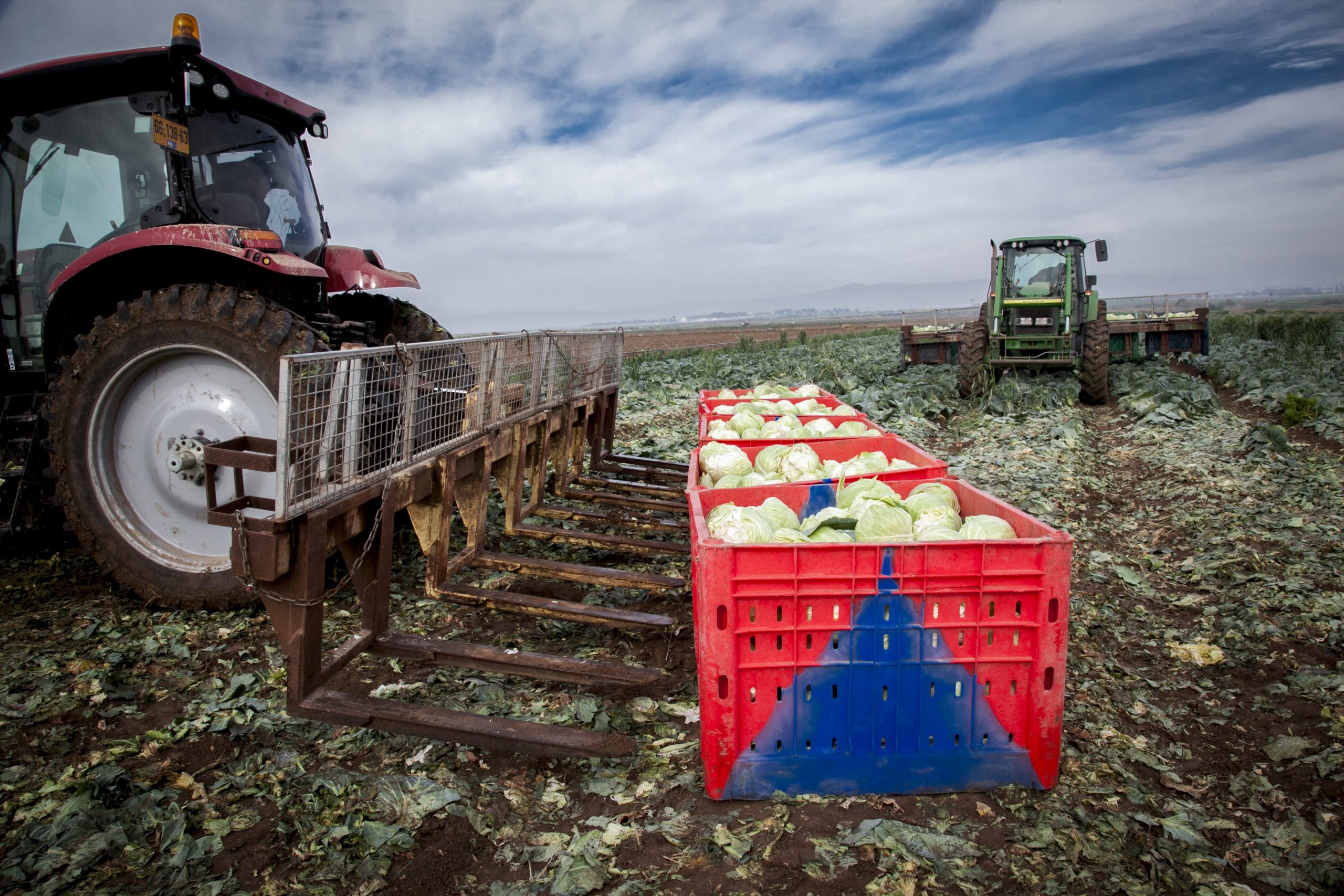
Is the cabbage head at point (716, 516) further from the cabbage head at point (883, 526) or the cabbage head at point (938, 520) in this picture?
the cabbage head at point (938, 520)

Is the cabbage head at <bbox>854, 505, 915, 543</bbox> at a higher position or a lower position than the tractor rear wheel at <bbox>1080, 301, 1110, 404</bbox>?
lower

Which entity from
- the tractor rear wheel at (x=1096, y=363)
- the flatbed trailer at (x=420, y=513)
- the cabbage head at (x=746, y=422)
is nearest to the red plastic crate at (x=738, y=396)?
the cabbage head at (x=746, y=422)

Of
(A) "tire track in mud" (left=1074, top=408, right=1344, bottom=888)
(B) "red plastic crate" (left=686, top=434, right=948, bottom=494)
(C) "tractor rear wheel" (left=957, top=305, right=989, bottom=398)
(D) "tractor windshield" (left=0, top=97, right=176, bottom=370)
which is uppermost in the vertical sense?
(D) "tractor windshield" (left=0, top=97, right=176, bottom=370)

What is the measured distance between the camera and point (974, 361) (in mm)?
14820

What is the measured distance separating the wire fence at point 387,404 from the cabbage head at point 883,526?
2.30m

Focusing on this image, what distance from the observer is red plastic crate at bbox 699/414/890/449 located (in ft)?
17.0

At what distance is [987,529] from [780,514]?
923mm

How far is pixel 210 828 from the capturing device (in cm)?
269

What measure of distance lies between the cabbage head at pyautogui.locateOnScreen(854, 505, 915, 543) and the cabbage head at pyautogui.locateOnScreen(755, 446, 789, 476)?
5.33 ft

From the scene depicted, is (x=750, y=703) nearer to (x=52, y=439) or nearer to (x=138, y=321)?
(x=138, y=321)

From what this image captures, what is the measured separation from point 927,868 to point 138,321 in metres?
4.81

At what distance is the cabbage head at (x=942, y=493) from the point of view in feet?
12.0

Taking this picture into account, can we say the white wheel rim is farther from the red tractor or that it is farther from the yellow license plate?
the yellow license plate

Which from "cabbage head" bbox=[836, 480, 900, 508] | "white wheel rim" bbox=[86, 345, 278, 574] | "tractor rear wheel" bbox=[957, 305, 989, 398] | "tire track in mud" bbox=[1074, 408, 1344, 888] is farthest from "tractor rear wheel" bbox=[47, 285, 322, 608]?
"tractor rear wheel" bbox=[957, 305, 989, 398]
